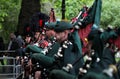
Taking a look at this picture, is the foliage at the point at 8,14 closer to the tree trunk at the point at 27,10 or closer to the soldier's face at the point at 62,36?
the tree trunk at the point at 27,10

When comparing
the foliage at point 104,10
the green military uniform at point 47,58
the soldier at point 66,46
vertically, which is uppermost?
the soldier at point 66,46

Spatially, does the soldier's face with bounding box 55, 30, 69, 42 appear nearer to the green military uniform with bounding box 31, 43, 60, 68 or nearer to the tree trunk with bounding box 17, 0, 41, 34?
the green military uniform with bounding box 31, 43, 60, 68

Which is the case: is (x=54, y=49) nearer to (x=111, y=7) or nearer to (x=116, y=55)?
(x=116, y=55)

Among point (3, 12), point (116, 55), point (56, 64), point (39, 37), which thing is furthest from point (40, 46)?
point (3, 12)

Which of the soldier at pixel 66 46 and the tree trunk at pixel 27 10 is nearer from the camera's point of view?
the soldier at pixel 66 46

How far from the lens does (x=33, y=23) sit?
573 inches

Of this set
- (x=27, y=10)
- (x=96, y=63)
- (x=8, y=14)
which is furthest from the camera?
(x=8, y=14)

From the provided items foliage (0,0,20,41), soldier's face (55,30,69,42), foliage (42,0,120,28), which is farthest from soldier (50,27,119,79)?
foliage (42,0,120,28)

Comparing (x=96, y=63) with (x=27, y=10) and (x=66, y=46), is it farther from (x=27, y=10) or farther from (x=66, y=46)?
(x=27, y=10)

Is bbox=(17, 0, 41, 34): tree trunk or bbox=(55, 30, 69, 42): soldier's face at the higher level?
bbox=(55, 30, 69, 42): soldier's face

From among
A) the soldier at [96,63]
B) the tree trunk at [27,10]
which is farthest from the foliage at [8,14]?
the soldier at [96,63]

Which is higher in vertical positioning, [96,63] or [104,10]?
[96,63]

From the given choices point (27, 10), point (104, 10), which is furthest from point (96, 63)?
point (104, 10)

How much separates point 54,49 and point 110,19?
29038mm
